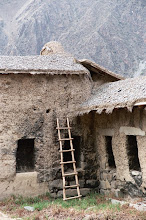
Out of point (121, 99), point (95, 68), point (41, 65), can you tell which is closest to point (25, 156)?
point (41, 65)

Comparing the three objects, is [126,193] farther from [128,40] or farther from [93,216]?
[128,40]

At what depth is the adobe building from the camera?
6613 millimetres

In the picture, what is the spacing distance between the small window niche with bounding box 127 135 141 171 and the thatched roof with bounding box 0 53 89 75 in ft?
8.63

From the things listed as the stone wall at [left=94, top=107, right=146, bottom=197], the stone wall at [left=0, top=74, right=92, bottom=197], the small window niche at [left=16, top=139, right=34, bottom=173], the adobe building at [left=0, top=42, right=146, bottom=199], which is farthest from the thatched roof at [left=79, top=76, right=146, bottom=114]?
the small window niche at [left=16, top=139, right=34, bottom=173]

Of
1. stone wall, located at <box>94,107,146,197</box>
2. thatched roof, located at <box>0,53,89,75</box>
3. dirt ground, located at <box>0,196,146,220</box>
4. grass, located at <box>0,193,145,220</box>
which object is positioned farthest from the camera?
thatched roof, located at <box>0,53,89,75</box>

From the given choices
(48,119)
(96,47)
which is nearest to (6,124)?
(48,119)

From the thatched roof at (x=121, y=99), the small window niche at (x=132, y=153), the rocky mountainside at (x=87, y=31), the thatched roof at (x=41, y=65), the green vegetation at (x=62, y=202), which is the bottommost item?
the green vegetation at (x=62, y=202)

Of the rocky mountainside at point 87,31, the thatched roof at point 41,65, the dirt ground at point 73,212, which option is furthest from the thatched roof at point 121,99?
the rocky mountainside at point 87,31

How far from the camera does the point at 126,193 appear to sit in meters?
6.63

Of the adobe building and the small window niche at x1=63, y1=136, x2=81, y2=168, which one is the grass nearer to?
the adobe building

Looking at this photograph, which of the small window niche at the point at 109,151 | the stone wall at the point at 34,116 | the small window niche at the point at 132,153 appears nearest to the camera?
the small window niche at the point at 132,153

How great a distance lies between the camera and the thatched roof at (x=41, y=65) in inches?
283

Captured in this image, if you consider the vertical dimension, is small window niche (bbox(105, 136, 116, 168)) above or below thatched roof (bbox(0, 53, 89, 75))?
below

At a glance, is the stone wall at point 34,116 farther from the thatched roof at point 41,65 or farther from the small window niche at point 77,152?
the small window niche at point 77,152
